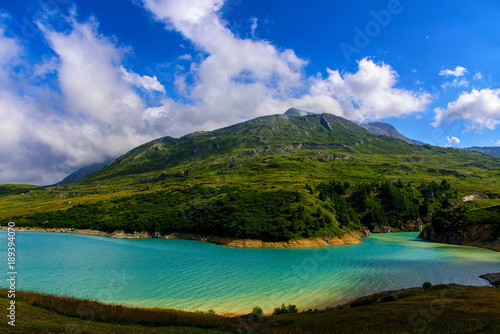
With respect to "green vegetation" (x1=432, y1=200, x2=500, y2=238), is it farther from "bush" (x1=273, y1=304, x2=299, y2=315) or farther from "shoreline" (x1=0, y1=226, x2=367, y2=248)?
"bush" (x1=273, y1=304, x2=299, y2=315)

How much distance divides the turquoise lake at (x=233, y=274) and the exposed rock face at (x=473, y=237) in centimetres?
695

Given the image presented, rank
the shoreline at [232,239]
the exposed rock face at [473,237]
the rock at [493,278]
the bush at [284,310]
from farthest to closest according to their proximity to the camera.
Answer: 1. the shoreline at [232,239]
2. the exposed rock face at [473,237]
3. the rock at [493,278]
4. the bush at [284,310]

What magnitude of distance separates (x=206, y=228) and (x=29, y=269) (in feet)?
146

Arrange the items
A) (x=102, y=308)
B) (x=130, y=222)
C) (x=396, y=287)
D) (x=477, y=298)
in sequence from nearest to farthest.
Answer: (x=102, y=308) < (x=477, y=298) < (x=396, y=287) < (x=130, y=222)

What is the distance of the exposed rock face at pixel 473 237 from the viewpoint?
203 feet

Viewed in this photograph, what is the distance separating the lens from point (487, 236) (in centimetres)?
6356

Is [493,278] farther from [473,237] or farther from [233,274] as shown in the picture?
[473,237]

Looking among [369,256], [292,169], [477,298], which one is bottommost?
[369,256]

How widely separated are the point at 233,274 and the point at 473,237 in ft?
242

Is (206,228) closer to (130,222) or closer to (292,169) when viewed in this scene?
(130,222)

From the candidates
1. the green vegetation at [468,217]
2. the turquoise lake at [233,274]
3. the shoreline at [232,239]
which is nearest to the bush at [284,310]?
the turquoise lake at [233,274]

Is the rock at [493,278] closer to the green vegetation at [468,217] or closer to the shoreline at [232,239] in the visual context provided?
the shoreline at [232,239]

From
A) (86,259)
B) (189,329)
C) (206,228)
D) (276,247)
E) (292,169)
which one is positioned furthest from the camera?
(292,169)

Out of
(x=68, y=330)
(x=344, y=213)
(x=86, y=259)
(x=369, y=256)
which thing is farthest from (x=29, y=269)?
(x=344, y=213)
